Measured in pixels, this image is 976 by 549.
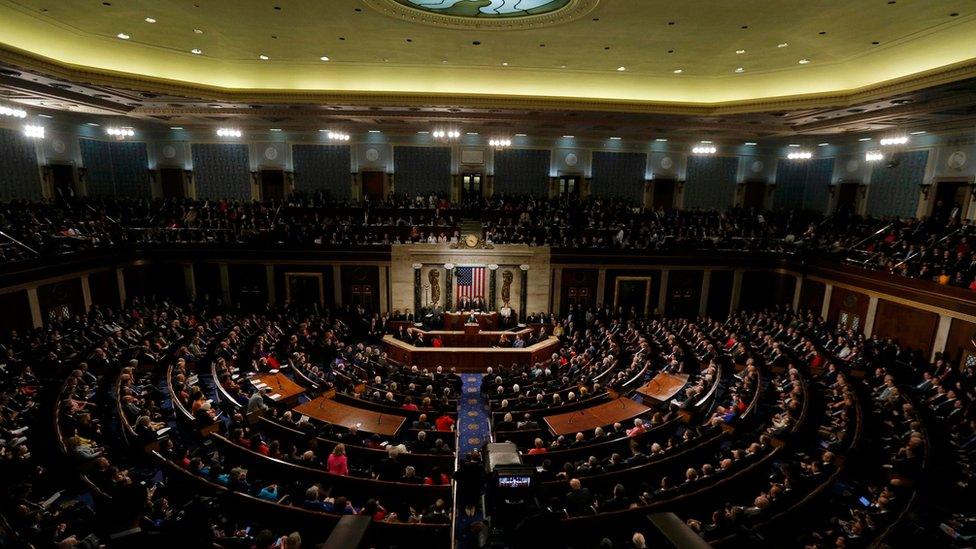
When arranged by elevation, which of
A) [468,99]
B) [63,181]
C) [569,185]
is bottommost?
[63,181]

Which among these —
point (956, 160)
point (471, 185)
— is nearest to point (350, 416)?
point (471, 185)

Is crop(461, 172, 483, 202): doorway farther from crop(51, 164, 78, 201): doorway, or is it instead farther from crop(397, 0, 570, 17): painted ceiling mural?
crop(51, 164, 78, 201): doorway

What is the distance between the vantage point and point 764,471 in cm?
902

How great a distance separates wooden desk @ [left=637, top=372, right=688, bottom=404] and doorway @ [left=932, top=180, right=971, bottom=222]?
557 inches

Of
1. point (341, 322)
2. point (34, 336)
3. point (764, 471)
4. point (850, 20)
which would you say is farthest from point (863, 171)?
point (34, 336)

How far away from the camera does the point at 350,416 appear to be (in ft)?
39.3

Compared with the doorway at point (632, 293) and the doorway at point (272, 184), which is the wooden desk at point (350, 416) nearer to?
the doorway at point (632, 293)

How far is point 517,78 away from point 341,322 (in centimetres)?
1230

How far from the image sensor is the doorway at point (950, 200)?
1838 cm

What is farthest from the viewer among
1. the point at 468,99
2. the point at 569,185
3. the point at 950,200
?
the point at 569,185

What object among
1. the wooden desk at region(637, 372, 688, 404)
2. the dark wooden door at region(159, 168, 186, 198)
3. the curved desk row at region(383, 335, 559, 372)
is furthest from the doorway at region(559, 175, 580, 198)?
the dark wooden door at region(159, 168, 186, 198)

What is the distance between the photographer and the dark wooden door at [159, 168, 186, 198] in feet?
82.4

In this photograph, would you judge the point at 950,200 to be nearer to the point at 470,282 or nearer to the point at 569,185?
the point at 569,185

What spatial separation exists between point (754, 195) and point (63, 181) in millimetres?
36228
